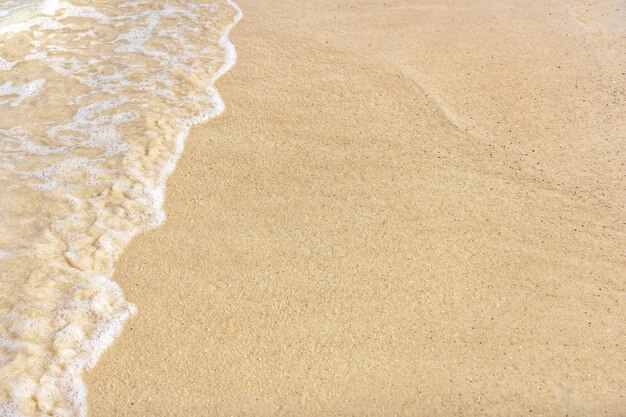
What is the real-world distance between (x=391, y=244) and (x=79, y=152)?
2.39 metres

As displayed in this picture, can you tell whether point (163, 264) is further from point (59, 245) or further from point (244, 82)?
point (244, 82)

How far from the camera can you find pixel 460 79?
5.01m

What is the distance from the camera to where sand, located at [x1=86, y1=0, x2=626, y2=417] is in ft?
8.95

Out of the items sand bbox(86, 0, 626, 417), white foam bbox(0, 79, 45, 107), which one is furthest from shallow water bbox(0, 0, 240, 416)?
sand bbox(86, 0, 626, 417)

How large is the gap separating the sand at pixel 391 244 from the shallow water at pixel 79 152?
0.16 meters

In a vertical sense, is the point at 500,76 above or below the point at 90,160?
above

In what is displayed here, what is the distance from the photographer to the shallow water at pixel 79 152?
2893mm

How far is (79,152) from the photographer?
423cm

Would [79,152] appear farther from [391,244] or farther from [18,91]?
[391,244]

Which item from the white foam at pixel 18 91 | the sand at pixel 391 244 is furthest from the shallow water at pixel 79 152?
the sand at pixel 391 244

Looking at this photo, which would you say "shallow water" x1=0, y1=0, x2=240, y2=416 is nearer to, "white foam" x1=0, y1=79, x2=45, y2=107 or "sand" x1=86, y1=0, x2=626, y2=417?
"white foam" x1=0, y1=79, x2=45, y2=107

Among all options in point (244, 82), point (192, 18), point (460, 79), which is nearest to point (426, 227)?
point (460, 79)

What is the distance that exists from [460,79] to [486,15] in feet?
4.91

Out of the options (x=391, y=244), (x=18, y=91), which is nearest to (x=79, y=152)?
(x=18, y=91)
